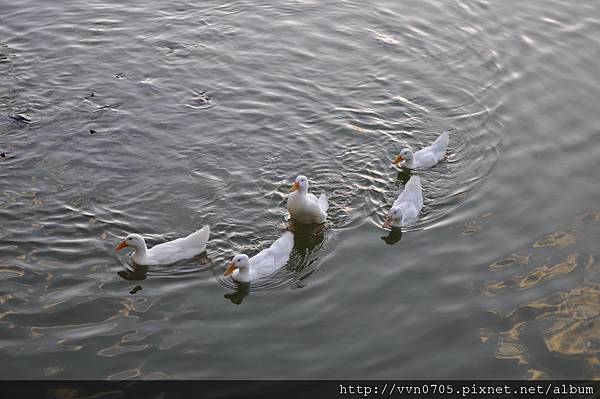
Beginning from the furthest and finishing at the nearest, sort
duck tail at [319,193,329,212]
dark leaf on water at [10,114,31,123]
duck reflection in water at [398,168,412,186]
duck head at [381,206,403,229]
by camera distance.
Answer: dark leaf on water at [10,114,31,123] → duck reflection in water at [398,168,412,186] → duck tail at [319,193,329,212] → duck head at [381,206,403,229]

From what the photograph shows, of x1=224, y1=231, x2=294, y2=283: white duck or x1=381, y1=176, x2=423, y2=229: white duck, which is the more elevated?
x1=381, y1=176, x2=423, y2=229: white duck

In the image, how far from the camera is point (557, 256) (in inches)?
433

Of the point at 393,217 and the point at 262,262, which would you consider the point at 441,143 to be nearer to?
the point at 393,217

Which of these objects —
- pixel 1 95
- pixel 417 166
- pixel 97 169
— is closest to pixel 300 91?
pixel 417 166

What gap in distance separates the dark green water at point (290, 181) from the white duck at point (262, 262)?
0.16 m

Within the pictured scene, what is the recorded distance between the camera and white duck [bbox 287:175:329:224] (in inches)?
443

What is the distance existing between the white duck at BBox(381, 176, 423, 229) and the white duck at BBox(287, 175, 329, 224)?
96 centimetres

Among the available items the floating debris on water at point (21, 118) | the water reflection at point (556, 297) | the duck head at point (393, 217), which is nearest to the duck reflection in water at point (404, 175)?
the duck head at point (393, 217)

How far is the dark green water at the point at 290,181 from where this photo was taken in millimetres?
9438

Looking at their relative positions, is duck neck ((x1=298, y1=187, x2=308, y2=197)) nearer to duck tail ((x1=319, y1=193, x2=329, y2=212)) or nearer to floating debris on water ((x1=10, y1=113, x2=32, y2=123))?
duck tail ((x1=319, y1=193, x2=329, y2=212))

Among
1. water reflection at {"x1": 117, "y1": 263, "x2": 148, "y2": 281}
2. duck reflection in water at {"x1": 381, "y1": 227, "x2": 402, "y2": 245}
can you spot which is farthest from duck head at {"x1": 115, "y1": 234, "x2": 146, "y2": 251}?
duck reflection in water at {"x1": 381, "y1": 227, "x2": 402, "y2": 245}

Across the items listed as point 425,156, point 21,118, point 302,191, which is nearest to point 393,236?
point 302,191

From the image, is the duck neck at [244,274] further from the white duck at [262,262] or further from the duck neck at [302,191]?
the duck neck at [302,191]

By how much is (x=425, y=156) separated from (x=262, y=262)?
3.71m
